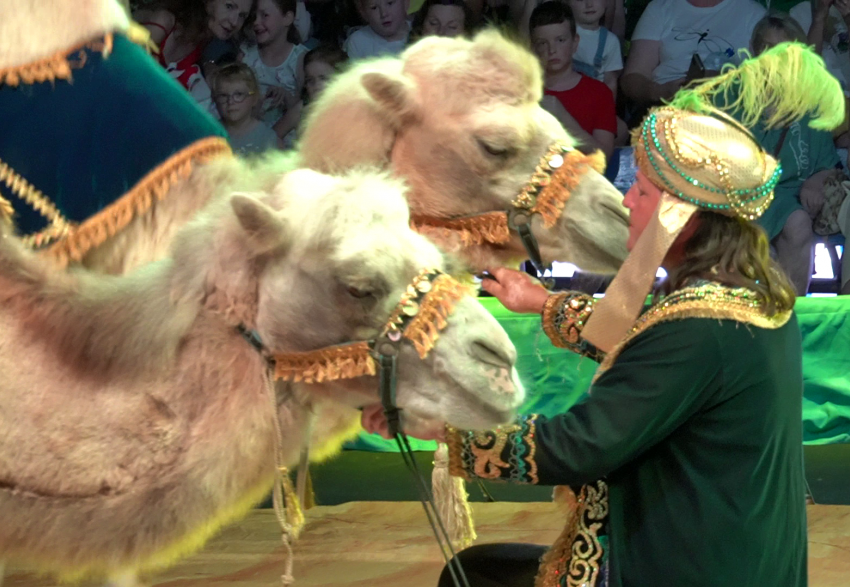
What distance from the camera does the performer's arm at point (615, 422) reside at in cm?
185

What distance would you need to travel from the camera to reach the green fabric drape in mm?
4484

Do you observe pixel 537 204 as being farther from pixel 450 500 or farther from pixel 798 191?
pixel 798 191

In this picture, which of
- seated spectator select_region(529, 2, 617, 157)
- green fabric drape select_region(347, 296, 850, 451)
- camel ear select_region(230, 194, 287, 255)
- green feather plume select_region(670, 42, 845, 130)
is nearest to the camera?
camel ear select_region(230, 194, 287, 255)

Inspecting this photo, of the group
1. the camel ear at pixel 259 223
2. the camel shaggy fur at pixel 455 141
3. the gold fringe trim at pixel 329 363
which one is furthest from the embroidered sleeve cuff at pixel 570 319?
the camel ear at pixel 259 223

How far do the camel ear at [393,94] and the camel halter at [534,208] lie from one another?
0.30 meters

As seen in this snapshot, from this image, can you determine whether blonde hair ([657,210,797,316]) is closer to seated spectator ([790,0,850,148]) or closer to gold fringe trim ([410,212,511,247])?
gold fringe trim ([410,212,511,247])

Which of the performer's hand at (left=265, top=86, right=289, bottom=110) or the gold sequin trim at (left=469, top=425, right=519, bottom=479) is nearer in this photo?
the gold sequin trim at (left=469, top=425, right=519, bottom=479)

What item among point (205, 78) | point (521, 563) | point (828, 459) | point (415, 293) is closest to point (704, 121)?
point (415, 293)

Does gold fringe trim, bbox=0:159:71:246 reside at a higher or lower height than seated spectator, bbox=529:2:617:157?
higher

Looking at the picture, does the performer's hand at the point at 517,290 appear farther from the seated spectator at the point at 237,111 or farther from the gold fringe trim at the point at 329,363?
the seated spectator at the point at 237,111

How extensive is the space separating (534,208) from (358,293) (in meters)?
1.00

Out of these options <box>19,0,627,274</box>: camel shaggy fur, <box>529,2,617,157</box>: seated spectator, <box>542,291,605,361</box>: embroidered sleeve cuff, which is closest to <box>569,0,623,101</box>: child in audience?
<box>529,2,617,157</box>: seated spectator

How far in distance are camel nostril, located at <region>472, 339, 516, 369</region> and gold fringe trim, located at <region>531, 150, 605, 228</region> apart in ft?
3.07

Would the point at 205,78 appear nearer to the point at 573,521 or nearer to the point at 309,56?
the point at 309,56
